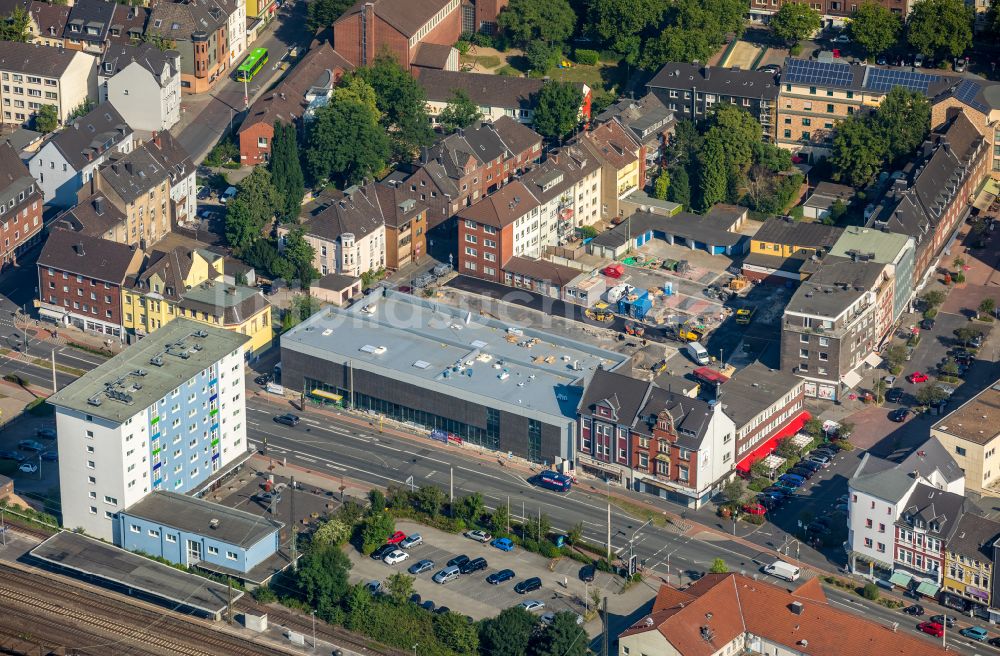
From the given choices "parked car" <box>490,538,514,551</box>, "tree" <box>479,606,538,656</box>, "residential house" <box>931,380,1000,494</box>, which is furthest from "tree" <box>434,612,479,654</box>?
"residential house" <box>931,380,1000,494</box>

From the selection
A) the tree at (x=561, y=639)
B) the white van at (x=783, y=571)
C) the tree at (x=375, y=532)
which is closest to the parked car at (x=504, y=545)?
the tree at (x=375, y=532)

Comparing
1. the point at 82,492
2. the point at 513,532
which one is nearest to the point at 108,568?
the point at 82,492

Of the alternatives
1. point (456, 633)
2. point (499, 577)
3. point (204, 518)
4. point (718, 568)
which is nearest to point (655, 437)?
point (718, 568)

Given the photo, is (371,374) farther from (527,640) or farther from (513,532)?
(527,640)

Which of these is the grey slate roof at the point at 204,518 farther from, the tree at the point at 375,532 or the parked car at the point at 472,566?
the parked car at the point at 472,566

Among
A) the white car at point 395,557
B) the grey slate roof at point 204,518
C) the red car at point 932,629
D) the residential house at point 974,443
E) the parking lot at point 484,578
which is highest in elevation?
the residential house at point 974,443
